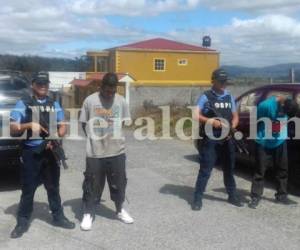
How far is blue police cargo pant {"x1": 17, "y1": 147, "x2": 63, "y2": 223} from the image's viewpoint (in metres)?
5.33

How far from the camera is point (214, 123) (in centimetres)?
609

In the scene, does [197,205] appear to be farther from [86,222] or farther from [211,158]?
[86,222]

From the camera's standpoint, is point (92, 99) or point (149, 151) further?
point (149, 151)

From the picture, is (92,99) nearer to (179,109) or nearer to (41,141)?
(41,141)

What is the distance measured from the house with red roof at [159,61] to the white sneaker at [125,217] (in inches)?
1295

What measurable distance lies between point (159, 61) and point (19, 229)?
121ft

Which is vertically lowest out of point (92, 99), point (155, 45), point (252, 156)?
point (252, 156)

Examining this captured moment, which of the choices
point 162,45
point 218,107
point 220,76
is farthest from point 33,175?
point 162,45

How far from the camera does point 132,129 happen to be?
1650 cm

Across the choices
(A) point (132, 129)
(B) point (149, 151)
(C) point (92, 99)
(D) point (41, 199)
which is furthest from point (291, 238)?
(A) point (132, 129)

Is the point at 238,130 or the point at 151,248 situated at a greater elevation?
the point at 238,130

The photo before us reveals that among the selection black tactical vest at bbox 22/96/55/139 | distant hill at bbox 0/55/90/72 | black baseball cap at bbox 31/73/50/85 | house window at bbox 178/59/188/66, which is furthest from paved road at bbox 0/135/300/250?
house window at bbox 178/59/188/66

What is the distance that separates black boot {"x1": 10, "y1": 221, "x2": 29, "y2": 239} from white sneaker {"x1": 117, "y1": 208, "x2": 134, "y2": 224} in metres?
1.05

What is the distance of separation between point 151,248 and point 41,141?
5.27 ft
